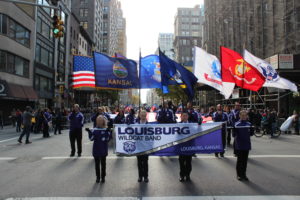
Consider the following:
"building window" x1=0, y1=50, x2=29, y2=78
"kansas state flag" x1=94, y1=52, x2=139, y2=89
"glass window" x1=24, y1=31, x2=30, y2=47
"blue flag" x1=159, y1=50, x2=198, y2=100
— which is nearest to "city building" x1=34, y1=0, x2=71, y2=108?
"glass window" x1=24, y1=31, x2=30, y2=47

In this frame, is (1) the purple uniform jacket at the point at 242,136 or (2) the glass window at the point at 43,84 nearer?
(1) the purple uniform jacket at the point at 242,136

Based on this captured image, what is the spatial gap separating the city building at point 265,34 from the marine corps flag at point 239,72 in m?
4.28

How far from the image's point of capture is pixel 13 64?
25.2m

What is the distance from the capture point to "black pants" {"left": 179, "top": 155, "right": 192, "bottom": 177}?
613 centimetres

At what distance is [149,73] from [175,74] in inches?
84.7

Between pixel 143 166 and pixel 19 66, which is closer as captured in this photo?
pixel 143 166

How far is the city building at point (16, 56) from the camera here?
23203 millimetres

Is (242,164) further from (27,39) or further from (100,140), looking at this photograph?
(27,39)

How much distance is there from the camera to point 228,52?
424 inches

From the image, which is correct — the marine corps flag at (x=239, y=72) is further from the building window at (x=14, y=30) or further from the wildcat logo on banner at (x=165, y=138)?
the building window at (x=14, y=30)

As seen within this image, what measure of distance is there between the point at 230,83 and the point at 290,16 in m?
16.0

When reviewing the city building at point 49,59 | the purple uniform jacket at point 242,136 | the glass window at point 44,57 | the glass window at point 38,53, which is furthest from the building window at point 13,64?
the purple uniform jacket at point 242,136

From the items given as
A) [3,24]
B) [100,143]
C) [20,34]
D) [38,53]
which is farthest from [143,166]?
[38,53]

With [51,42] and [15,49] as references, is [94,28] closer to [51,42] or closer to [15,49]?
[51,42]
